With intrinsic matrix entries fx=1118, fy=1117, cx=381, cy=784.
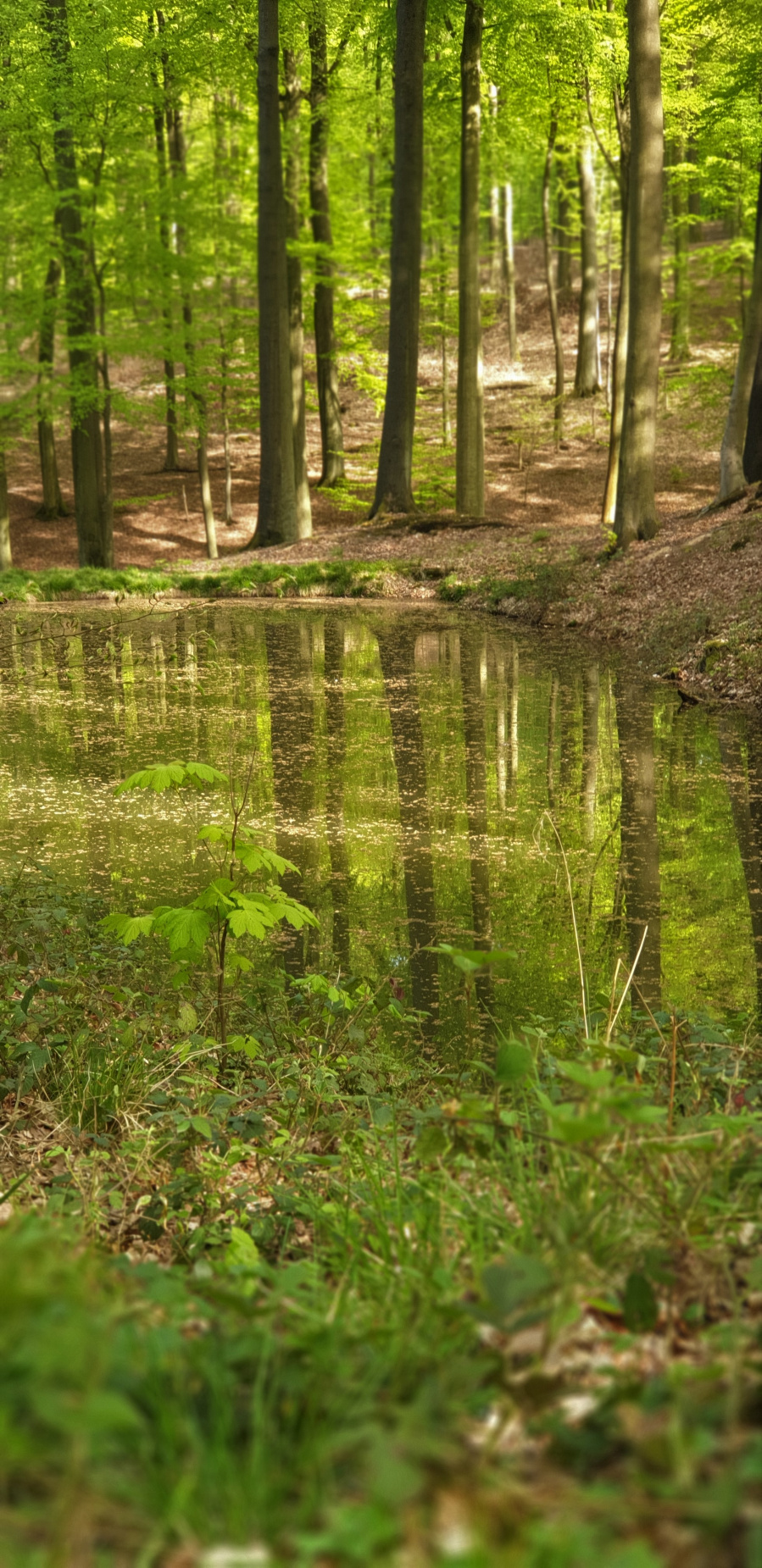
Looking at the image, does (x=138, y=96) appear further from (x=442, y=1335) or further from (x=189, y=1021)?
(x=442, y=1335)

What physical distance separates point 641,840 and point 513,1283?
189 inches

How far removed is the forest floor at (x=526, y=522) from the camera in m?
12.1

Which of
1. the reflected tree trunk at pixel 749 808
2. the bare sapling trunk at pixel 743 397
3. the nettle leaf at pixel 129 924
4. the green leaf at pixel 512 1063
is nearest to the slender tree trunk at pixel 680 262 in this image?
the bare sapling trunk at pixel 743 397

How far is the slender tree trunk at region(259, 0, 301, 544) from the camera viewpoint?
742 inches

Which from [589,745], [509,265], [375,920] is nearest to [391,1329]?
[375,920]

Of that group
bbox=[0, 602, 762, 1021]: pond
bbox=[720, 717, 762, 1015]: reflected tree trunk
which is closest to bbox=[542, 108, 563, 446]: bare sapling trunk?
bbox=[0, 602, 762, 1021]: pond

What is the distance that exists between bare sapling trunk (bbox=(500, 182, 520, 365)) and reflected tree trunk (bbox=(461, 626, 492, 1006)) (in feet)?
83.5

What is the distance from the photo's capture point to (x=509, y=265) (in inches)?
1339

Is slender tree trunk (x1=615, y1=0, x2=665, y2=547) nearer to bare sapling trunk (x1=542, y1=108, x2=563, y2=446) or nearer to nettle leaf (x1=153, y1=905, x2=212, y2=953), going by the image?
nettle leaf (x1=153, y1=905, x2=212, y2=953)

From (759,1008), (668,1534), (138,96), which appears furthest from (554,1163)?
(138,96)

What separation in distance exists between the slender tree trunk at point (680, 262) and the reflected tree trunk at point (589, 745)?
725 inches

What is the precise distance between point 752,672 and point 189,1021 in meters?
7.63

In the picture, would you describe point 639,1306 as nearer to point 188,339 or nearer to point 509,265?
point 188,339

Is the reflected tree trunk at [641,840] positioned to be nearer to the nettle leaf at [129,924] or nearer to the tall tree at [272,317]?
the nettle leaf at [129,924]
